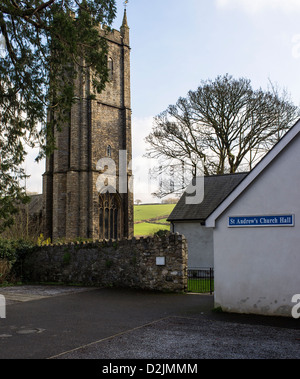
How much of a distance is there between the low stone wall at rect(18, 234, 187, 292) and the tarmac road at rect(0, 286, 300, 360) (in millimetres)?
2028

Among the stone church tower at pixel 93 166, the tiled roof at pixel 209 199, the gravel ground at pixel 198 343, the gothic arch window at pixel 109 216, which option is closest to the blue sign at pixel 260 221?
the gravel ground at pixel 198 343

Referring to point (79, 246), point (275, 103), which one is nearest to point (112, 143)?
point (275, 103)

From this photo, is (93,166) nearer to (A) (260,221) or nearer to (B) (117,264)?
(B) (117,264)

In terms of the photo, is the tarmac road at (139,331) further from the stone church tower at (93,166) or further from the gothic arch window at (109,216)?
the gothic arch window at (109,216)

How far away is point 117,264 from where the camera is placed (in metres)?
16.9

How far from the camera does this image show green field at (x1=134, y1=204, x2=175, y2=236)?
174ft

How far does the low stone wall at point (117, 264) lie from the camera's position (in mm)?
15234

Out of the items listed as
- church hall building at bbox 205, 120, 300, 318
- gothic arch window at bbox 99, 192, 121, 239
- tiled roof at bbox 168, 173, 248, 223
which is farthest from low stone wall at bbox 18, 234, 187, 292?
gothic arch window at bbox 99, 192, 121, 239

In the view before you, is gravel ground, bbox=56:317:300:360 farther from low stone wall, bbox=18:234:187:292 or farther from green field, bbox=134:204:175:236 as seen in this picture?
green field, bbox=134:204:175:236

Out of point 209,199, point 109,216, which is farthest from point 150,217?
point 209,199

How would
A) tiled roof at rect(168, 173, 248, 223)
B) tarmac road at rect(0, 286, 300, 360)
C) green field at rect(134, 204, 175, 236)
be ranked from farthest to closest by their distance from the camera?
green field at rect(134, 204, 175, 236) < tiled roof at rect(168, 173, 248, 223) < tarmac road at rect(0, 286, 300, 360)

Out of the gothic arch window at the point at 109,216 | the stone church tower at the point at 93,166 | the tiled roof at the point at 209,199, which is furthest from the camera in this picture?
the gothic arch window at the point at 109,216

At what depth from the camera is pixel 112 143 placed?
36875 millimetres
